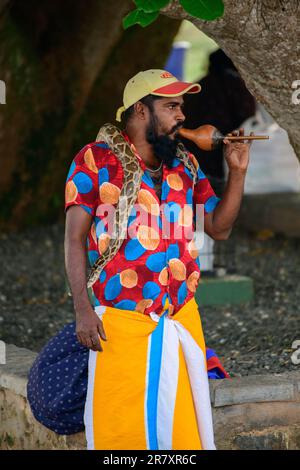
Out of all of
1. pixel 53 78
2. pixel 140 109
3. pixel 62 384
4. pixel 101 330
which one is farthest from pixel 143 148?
pixel 53 78

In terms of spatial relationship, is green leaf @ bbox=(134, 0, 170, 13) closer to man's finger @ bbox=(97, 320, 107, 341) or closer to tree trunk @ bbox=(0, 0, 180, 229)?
man's finger @ bbox=(97, 320, 107, 341)

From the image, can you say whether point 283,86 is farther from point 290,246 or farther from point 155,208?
point 290,246

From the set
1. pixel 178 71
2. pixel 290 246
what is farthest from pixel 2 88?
pixel 178 71

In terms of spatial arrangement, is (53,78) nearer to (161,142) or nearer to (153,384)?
(161,142)

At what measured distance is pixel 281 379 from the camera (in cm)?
478

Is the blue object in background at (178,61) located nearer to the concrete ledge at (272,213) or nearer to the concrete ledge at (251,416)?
the concrete ledge at (272,213)

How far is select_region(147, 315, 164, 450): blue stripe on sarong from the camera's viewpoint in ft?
13.3

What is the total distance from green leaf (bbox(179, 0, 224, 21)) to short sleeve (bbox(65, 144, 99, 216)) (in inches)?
26.3

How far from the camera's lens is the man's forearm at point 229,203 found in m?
4.31

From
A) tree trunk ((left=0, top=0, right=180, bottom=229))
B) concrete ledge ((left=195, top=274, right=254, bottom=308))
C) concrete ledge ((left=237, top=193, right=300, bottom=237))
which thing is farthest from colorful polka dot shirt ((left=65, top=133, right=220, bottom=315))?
concrete ledge ((left=237, top=193, right=300, bottom=237))

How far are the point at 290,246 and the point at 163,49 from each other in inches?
89.7

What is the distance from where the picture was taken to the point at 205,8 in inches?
160

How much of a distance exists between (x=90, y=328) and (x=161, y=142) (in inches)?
30.0

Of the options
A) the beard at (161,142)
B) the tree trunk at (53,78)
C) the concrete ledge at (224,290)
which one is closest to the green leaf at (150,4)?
the beard at (161,142)
